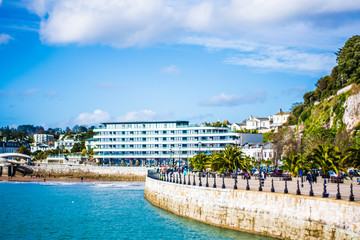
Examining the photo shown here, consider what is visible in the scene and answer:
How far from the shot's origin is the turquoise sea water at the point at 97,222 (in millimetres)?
31641

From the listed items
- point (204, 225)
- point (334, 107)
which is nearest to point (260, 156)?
point (334, 107)

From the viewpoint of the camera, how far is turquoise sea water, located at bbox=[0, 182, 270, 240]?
3164 cm

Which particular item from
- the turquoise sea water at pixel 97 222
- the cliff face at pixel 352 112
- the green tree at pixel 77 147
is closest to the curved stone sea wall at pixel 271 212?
the turquoise sea water at pixel 97 222

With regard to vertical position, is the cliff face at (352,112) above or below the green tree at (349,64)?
below

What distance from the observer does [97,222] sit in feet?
125

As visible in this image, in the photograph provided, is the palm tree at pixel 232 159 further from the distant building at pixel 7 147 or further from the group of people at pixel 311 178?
the distant building at pixel 7 147

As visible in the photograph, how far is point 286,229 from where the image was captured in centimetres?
2536

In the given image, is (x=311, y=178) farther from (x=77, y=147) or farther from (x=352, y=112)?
(x=77, y=147)

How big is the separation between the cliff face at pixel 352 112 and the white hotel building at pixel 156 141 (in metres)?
36.6

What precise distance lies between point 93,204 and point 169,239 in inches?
909

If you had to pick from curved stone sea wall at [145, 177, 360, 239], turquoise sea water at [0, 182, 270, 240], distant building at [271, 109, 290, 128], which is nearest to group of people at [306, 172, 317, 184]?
curved stone sea wall at [145, 177, 360, 239]

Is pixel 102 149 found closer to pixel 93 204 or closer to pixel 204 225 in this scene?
pixel 93 204

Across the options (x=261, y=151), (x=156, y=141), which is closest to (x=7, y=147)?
(x=156, y=141)

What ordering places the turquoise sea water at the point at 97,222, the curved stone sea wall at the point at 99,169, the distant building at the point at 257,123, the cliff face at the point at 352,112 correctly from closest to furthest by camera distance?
the turquoise sea water at the point at 97,222
the cliff face at the point at 352,112
the curved stone sea wall at the point at 99,169
the distant building at the point at 257,123
